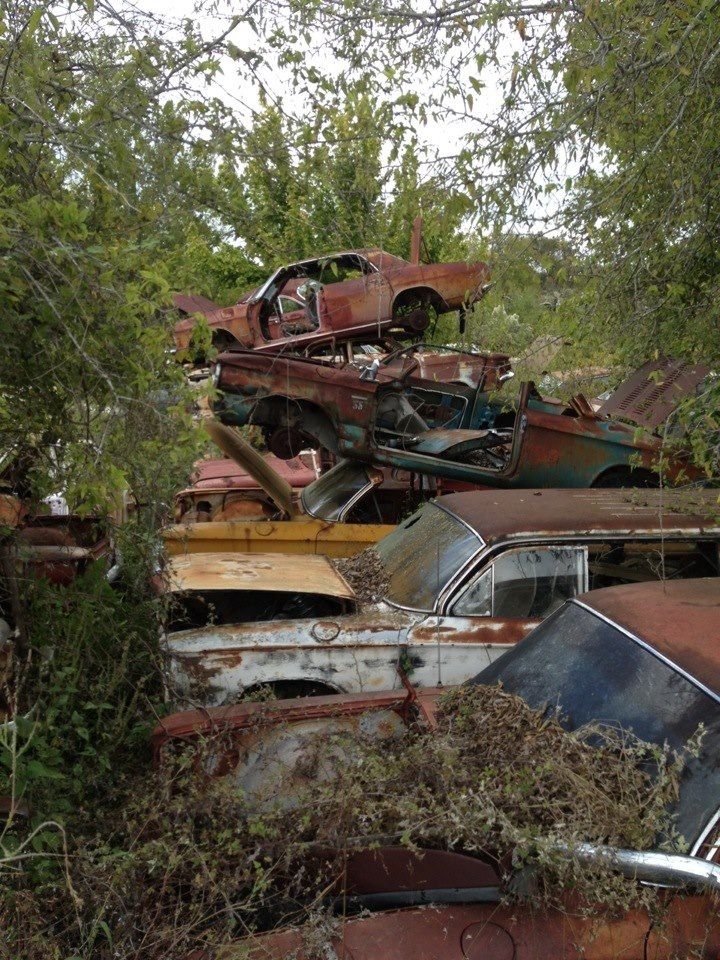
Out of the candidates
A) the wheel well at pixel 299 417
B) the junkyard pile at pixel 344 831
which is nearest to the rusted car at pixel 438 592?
the junkyard pile at pixel 344 831

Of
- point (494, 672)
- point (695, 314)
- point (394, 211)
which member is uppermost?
point (394, 211)

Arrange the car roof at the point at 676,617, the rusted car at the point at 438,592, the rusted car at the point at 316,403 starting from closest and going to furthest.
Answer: the car roof at the point at 676,617 < the rusted car at the point at 438,592 < the rusted car at the point at 316,403

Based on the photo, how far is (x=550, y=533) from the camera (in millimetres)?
4820

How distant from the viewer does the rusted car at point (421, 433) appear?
7.71 m

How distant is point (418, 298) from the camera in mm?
12406

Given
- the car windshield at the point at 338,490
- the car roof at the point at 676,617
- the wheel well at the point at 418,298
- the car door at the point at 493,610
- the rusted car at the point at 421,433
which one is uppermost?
the wheel well at the point at 418,298

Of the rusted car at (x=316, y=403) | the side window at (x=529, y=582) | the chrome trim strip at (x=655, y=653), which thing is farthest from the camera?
the rusted car at (x=316, y=403)

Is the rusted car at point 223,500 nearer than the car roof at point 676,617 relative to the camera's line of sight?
No

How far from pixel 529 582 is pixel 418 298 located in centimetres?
820

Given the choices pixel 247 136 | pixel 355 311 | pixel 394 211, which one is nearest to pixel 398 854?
pixel 247 136

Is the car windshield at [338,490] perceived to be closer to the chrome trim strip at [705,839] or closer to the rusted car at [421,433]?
the rusted car at [421,433]

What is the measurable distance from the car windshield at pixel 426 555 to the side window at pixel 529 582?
6.8 inches

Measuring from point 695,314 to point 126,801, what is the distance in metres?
5.19

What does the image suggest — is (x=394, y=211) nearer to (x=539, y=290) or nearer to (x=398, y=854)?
(x=539, y=290)
